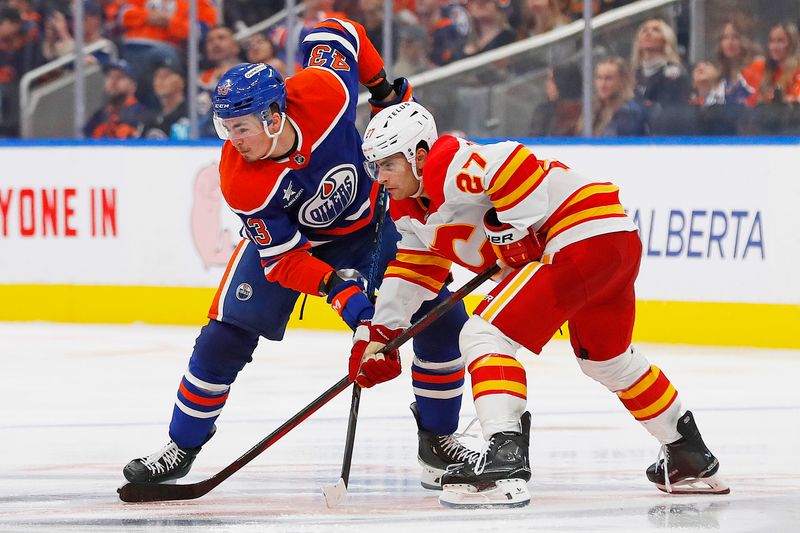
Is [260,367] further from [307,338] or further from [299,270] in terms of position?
[299,270]

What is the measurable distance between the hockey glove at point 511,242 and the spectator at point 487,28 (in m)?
3.98

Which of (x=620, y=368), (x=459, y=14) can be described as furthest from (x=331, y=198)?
(x=459, y=14)

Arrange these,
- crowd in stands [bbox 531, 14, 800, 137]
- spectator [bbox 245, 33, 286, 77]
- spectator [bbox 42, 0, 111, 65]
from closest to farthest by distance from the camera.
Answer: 1. crowd in stands [bbox 531, 14, 800, 137]
2. spectator [bbox 245, 33, 286, 77]
3. spectator [bbox 42, 0, 111, 65]

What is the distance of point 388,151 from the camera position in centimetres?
346

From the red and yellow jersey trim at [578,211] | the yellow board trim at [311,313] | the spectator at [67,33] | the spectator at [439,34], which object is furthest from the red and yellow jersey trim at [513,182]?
the spectator at [67,33]

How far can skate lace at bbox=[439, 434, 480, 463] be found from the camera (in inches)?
156

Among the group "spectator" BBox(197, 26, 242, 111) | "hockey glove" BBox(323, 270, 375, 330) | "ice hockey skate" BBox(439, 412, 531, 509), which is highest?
"spectator" BBox(197, 26, 242, 111)

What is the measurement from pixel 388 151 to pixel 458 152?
0.17m

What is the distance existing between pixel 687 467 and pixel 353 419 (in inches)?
32.3

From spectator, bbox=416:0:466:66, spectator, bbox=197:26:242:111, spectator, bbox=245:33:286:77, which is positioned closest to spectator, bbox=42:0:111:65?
spectator, bbox=197:26:242:111

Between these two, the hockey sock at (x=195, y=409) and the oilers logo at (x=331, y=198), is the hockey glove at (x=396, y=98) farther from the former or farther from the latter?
the hockey sock at (x=195, y=409)

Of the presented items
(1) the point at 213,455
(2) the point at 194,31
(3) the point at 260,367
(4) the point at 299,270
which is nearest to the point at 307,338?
(3) the point at 260,367

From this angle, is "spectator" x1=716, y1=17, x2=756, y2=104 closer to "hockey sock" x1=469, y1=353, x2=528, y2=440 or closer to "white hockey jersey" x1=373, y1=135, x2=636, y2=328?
"white hockey jersey" x1=373, y1=135, x2=636, y2=328

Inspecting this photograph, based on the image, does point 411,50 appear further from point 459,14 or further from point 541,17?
point 541,17
